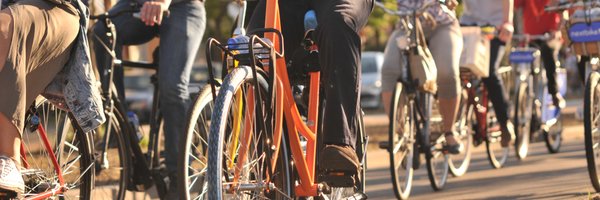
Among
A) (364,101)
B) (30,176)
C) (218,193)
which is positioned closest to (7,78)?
(30,176)

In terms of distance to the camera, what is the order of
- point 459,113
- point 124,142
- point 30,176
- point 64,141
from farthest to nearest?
point 459,113
point 124,142
point 64,141
point 30,176

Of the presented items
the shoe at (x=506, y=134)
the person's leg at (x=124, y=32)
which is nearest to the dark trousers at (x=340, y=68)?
the person's leg at (x=124, y=32)

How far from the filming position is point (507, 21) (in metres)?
10.4

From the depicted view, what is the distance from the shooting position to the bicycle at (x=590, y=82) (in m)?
8.10

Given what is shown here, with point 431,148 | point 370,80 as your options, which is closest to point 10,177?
point 431,148

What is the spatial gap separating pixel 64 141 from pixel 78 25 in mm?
676

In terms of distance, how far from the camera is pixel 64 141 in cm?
594

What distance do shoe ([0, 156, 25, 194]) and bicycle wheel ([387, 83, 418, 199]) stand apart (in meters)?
3.85

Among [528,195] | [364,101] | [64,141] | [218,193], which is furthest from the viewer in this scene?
[364,101]

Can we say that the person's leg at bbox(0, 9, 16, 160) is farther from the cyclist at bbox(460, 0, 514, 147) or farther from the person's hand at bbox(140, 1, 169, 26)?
the cyclist at bbox(460, 0, 514, 147)

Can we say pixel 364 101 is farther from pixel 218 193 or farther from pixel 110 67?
pixel 218 193

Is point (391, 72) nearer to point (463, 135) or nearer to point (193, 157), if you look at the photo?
point (463, 135)

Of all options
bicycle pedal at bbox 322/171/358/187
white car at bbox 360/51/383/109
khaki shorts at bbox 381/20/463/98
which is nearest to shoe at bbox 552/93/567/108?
khaki shorts at bbox 381/20/463/98

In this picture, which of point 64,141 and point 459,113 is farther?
point 459,113
